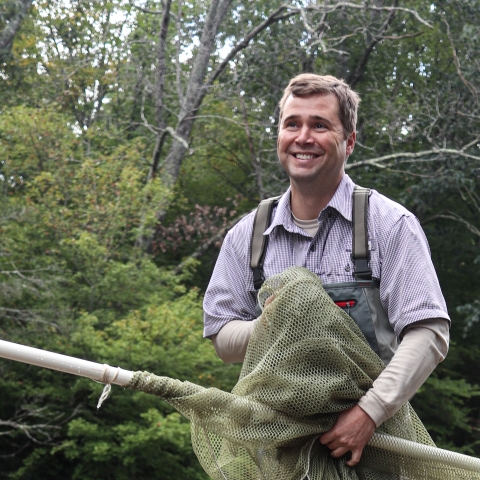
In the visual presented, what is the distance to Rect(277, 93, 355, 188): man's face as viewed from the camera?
2.54 m

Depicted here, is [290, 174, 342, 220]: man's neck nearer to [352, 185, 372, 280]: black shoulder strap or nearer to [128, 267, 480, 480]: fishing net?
[352, 185, 372, 280]: black shoulder strap

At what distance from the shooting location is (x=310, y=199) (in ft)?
8.59

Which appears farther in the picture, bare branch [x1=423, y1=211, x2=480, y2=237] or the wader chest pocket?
bare branch [x1=423, y1=211, x2=480, y2=237]

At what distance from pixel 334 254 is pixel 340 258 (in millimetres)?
22

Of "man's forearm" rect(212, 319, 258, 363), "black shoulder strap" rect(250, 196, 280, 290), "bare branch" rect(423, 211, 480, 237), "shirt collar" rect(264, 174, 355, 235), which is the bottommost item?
"bare branch" rect(423, 211, 480, 237)

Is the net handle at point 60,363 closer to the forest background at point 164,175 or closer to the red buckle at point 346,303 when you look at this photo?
the red buckle at point 346,303

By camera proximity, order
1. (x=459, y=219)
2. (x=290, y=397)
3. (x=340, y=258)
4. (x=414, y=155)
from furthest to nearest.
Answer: (x=459, y=219) → (x=414, y=155) → (x=340, y=258) → (x=290, y=397)

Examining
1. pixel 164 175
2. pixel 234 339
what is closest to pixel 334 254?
pixel 234 339

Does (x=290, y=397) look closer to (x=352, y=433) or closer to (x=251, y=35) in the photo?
(x=352, y=433)

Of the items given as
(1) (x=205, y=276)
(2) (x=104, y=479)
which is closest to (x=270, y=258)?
(2) (x=104, y=479)

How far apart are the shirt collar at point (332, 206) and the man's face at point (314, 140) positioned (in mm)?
48

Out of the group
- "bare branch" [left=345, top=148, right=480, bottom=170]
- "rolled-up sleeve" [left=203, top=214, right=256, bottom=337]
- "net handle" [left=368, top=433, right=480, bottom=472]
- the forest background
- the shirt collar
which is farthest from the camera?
"bare branch" [left=345, top=148, right=480, bottom=170]

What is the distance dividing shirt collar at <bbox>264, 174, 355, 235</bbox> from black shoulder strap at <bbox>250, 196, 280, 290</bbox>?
0.02 metres

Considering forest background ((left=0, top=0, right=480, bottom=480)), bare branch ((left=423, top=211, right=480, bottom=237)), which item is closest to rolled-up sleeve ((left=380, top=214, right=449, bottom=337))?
forest background ((left=0, top=0, right=480, bottom=480))
